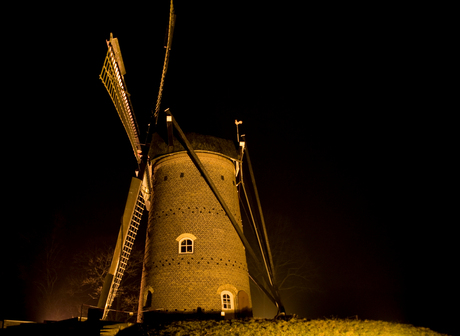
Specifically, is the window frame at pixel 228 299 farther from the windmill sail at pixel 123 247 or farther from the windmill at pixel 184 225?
the windmill sail at pixel 123 247

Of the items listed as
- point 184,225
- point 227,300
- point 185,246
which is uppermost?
point 184,225

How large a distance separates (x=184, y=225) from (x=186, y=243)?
0.79 m

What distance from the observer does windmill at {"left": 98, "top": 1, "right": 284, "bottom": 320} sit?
15.3m

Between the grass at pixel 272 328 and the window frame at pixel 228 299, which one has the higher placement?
the window frame at pixel 228 299

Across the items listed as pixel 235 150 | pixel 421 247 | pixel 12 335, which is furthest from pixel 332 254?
pixel 12 335

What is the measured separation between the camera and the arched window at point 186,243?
16.0 metres

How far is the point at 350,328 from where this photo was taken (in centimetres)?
1050

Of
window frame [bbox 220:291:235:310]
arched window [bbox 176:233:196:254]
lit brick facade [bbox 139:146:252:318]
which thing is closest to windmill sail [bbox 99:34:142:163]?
lit brick facade [bbox 139:146:252:318]

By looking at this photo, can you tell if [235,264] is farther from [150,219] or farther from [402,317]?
[402,317]

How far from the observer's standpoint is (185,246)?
16.1 metres

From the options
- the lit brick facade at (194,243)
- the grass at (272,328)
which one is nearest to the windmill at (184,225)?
the lit brick facade at (194,243)

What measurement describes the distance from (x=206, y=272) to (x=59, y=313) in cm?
2127

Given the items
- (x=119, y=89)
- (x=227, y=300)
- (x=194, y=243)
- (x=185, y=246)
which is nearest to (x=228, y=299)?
(x=227, y=300)

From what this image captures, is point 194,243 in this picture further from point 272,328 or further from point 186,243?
point 272,328
